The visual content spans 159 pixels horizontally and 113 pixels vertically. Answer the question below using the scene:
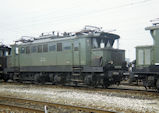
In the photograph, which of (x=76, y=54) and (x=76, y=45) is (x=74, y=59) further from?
(x=76, y=45)

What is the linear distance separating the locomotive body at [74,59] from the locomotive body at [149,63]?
2.11 meters

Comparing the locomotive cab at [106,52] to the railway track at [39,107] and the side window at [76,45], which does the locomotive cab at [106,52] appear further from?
the railway track at [39,107]

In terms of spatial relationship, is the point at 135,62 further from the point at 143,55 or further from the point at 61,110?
the point at 61,110

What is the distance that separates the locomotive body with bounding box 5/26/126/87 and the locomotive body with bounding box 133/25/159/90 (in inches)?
82.9

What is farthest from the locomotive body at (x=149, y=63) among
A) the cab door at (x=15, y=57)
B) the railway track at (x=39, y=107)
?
the cab door at (x=15, y=57)

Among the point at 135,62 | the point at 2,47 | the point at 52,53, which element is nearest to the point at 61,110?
the point at 135,62

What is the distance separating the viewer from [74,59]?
54.1 ft

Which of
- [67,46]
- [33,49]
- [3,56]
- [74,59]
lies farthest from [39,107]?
[3,56]

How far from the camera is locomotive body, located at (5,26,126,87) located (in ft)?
49.1

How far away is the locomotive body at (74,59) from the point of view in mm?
14953

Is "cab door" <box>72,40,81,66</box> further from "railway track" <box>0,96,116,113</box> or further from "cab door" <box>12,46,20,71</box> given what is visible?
"cab door" <box>12,46,20,71</box>

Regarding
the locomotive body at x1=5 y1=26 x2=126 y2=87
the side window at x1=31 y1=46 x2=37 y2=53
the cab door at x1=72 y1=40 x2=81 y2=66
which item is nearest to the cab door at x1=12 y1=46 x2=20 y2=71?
the locomotive body at x1=5 y1=26 x2=126 y2=87

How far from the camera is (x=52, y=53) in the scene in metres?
18.2

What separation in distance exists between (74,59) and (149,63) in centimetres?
605
